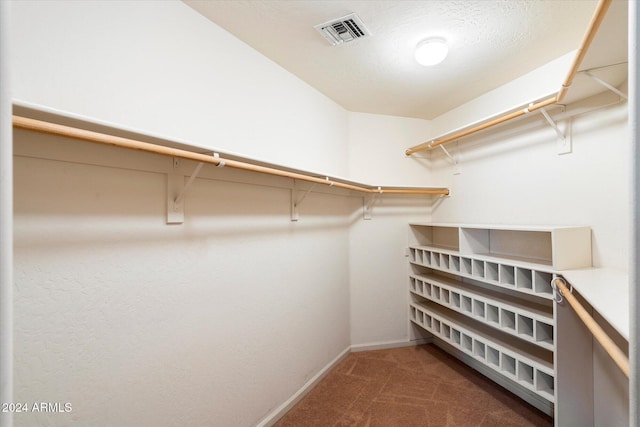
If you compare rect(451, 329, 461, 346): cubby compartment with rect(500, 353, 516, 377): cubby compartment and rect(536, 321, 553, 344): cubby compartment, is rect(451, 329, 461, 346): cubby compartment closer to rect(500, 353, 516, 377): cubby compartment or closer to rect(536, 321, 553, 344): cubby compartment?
rect(500, 353, 516, 377): cubby compartment

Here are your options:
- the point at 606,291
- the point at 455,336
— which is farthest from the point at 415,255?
the point at 606,291

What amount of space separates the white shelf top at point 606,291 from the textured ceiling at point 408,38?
54.2 inches

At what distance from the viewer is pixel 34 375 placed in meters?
0.91

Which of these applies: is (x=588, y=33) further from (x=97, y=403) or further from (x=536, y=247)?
(x=97, y=403)

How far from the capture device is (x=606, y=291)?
3.67 ft

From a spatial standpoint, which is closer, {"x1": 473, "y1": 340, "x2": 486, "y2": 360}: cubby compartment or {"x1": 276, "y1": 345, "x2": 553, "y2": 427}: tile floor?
{"x1": 276, "y1": 345, "x2": 553, "y2": 427}: tile floor

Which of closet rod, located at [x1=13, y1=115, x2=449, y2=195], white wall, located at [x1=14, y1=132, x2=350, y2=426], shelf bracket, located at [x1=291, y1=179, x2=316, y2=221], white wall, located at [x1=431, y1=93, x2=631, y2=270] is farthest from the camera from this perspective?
shelf bracket, located at [x1=291, y1=179, x2=316, y2=221]

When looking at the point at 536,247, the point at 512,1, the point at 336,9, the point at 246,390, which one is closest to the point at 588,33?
the point at 512,1

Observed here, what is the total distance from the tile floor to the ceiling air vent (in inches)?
96.4

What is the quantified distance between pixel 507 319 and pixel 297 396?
5.21 feet

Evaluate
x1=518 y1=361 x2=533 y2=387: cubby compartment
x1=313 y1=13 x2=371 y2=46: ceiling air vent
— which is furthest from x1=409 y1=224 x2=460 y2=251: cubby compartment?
x1=313 y1=13 x2=371 y2=46: ceiling air vent

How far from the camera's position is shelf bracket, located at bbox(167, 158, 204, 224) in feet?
4.24

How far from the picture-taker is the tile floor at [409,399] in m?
1.83

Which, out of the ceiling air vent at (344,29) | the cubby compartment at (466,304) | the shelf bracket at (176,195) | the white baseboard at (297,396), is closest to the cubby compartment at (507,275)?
the cubby compartment at (466,304)
